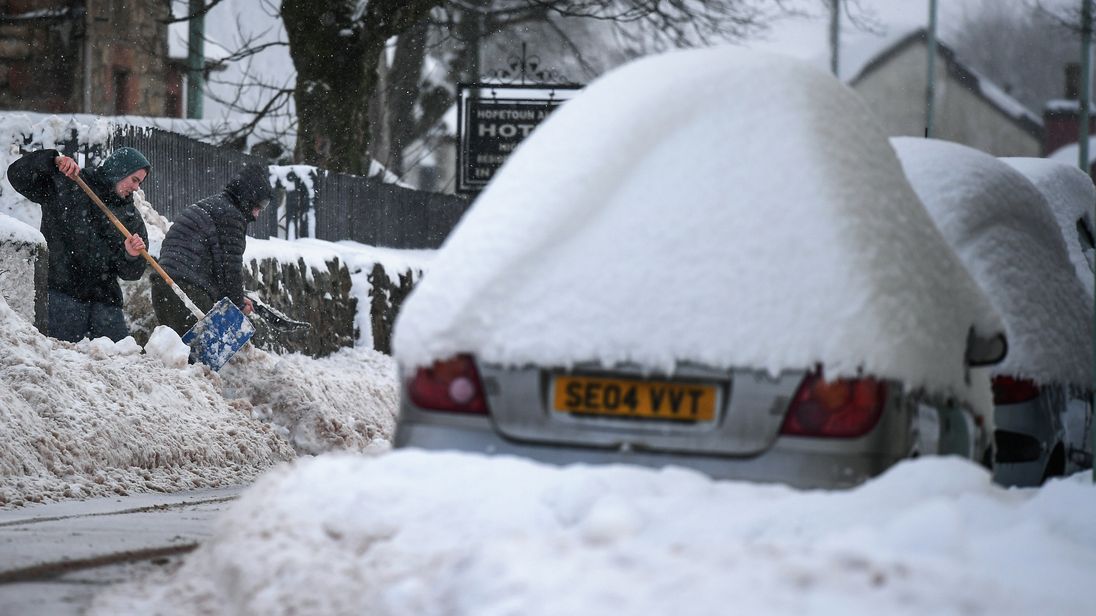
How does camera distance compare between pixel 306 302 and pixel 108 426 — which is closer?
pixel 108 426

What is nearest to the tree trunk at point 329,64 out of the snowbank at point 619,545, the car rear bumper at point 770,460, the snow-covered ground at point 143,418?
the snow-covered ground at point 143,418

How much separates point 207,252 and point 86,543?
5868 millimetres

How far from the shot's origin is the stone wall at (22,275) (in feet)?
36.9

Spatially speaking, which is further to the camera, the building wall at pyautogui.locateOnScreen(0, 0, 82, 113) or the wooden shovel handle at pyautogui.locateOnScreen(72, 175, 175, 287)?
the building wall at pyautogui.locateOnScreen(0, 0, 82, 113)

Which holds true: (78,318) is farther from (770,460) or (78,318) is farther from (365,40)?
(365,40)

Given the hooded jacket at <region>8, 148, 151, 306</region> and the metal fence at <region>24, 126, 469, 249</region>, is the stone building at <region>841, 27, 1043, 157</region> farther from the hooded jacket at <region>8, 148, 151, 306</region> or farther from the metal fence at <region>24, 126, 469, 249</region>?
the metal fence at <region>24, 126, 469, 249</region>

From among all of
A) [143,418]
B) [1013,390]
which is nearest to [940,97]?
[1013,390]

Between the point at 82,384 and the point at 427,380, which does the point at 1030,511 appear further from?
the point at 82,384

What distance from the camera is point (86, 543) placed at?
21.0 feet

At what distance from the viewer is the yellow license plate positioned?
4406 millimetres

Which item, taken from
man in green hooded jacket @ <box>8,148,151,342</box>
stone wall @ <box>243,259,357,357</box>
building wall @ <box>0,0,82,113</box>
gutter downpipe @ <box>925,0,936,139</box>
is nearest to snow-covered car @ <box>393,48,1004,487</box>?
gutter downpipe @ <box>925,0,936,139</box>

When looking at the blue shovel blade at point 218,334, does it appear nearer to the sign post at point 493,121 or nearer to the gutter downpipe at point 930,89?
the gutter downpipe at point 930,89

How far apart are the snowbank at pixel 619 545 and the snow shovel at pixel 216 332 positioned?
22.1 ft

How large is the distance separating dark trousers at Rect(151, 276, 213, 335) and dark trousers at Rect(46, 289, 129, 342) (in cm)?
74
